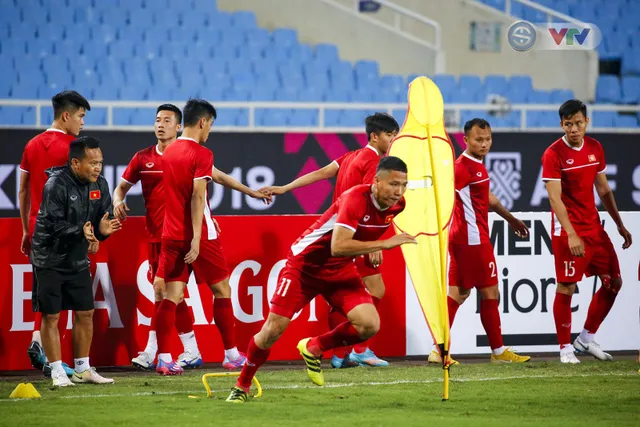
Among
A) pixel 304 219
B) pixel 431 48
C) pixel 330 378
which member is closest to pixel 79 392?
pixel 330 378

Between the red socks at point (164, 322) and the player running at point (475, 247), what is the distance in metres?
2.42

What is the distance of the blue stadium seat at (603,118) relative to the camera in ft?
63.6

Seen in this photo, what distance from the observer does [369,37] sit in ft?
65.4

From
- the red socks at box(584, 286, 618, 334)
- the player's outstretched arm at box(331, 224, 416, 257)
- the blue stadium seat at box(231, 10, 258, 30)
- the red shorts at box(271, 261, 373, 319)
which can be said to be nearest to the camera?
the player's outstretched arm at box(331, 224, 416, 257)

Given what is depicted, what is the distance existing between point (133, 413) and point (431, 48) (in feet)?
45.7

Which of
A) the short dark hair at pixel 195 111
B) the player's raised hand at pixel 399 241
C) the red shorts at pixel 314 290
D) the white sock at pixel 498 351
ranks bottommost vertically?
the white sock at pixel 498 351

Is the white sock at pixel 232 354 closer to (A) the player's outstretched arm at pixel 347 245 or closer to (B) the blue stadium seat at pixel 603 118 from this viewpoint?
(A) the player's outstretched arm at pixel 347 245

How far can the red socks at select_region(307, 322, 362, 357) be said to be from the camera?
7.28 metres

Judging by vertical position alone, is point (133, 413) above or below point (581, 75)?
below

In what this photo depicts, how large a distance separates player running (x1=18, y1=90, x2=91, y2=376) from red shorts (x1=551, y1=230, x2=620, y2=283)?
4.35 m

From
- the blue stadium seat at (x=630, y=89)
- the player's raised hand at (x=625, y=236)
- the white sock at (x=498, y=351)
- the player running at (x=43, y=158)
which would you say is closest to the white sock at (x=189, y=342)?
the player running at (x=43, y=158)

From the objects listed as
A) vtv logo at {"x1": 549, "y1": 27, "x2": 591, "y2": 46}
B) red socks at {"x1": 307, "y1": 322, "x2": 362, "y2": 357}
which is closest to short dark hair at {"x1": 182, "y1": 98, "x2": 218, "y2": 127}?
red socks at {"x1": 307, "y1": 322, "x2": 362, "y2": 357}

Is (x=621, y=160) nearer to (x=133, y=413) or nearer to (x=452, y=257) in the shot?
(x=452, y=257)

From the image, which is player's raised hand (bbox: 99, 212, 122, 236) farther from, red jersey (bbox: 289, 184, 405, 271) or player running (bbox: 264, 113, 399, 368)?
player running (bbox: 264, 113, 399, 368)
